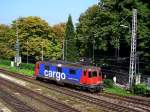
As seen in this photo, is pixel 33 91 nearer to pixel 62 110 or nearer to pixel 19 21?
pixel 62 110

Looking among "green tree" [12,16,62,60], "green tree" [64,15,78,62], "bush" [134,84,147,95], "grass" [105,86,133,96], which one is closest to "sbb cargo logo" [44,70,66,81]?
"grass" [105,86,133,96]

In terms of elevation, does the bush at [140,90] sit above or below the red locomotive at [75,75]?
below

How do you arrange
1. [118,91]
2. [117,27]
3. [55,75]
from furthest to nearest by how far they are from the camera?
[117,27], [55,75], [118,91]

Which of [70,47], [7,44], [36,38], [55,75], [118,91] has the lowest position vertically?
[118,91]

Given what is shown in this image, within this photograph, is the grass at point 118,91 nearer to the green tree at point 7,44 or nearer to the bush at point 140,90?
the bush at point 140,90

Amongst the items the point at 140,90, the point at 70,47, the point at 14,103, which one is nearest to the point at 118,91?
the point at 140,90

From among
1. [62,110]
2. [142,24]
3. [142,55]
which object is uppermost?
[142,24]

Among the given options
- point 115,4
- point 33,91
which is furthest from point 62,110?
point 115,4

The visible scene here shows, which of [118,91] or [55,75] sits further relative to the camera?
[55,75]

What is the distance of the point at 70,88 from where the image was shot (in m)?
52.6

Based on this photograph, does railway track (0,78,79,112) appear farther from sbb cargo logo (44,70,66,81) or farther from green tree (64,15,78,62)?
green tree (64,15,78,62)

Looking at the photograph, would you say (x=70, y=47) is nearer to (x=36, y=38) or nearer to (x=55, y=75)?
(x=36, y=38)

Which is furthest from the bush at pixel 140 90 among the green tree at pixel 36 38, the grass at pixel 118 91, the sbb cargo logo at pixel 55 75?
the green tree at pixel 36 38

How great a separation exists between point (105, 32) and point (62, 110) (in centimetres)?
3598
